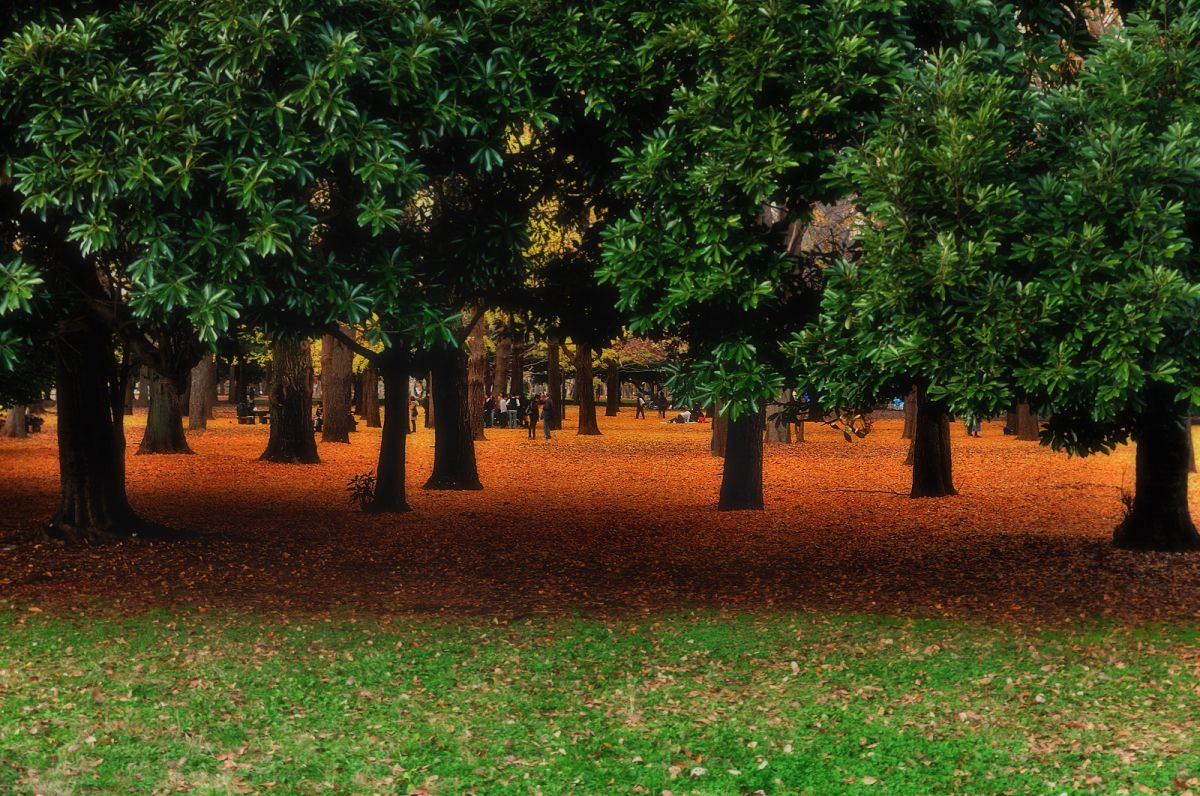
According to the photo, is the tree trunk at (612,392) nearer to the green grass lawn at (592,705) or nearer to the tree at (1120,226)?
the green grass lawn at (592,705)

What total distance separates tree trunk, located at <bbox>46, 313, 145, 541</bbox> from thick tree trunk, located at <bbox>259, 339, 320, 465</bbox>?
40.6 ft

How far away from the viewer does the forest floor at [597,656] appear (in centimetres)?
713

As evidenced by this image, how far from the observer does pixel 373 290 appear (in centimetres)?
955

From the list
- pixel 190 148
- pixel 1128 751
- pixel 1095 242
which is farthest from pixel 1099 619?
pixel 190 148

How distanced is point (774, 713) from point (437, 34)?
5.22 m

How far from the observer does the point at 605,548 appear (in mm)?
15547

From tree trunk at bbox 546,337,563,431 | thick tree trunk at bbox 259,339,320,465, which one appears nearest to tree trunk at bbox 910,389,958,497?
thick tree trunk at bbox 259,339,320,465

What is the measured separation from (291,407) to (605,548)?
46.6 ft

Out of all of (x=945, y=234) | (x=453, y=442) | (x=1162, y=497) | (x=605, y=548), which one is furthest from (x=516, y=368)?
(x=945, y=234)

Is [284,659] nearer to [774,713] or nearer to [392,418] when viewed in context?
[774,713]

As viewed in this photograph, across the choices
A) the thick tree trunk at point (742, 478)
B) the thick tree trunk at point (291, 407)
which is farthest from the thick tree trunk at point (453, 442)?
the thick tree trunk at point (291, 407)

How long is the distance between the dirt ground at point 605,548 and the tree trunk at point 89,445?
0.44m

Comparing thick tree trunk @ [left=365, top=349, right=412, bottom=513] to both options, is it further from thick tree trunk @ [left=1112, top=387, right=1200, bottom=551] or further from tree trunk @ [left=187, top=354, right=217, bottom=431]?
tree trunk @ [left=187, top=354, right=217, bottom=431]

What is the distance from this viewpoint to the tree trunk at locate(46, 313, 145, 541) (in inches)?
549
